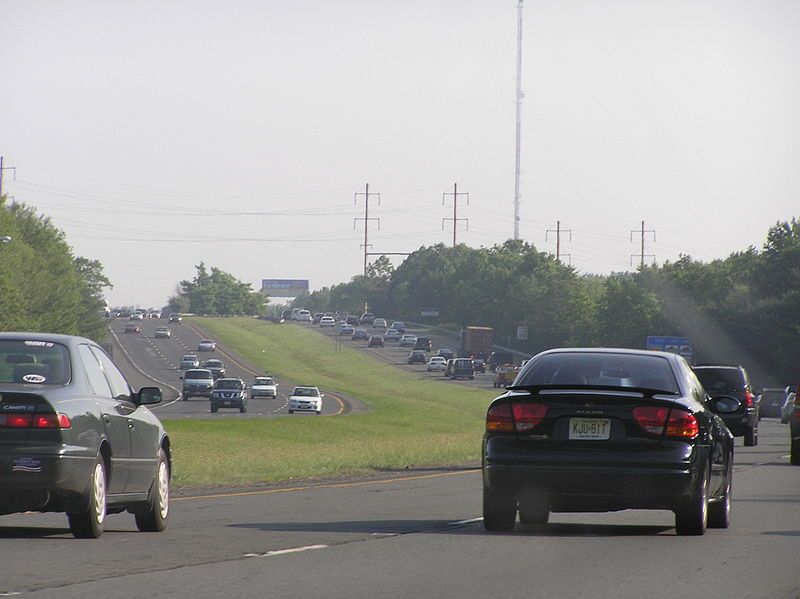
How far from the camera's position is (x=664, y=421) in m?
13.6

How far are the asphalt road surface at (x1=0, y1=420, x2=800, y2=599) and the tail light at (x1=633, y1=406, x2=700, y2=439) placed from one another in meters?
0.93

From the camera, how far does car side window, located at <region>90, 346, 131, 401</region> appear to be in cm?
1398

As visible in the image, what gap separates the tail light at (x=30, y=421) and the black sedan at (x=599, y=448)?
3.85 meters

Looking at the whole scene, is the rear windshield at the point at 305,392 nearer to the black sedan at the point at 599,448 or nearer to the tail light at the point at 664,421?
the black sedan at the point at 599,448

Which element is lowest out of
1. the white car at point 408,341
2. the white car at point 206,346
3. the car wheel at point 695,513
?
the car wheel at point 695,513

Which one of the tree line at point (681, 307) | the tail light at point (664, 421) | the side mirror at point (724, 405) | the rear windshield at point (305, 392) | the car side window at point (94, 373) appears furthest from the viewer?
the tree line at point (681, 307)

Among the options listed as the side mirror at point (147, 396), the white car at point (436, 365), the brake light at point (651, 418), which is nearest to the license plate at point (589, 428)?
the brake light at point (651, 418)

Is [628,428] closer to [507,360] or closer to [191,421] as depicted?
[191,421]

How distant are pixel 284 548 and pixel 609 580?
3.03m

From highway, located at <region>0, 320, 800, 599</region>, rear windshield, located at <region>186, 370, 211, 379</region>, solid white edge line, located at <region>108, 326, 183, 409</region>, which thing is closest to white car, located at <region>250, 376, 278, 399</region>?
rear windshield, located at <region>186, 370, 211, 379</region>

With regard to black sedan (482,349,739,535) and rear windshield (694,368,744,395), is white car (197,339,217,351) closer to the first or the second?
rear windshield (694,368,744,395)

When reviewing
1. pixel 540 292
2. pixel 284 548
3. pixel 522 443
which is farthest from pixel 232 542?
pixel 540 292

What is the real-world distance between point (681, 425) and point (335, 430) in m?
45.3

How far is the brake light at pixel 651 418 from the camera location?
13641 mm
